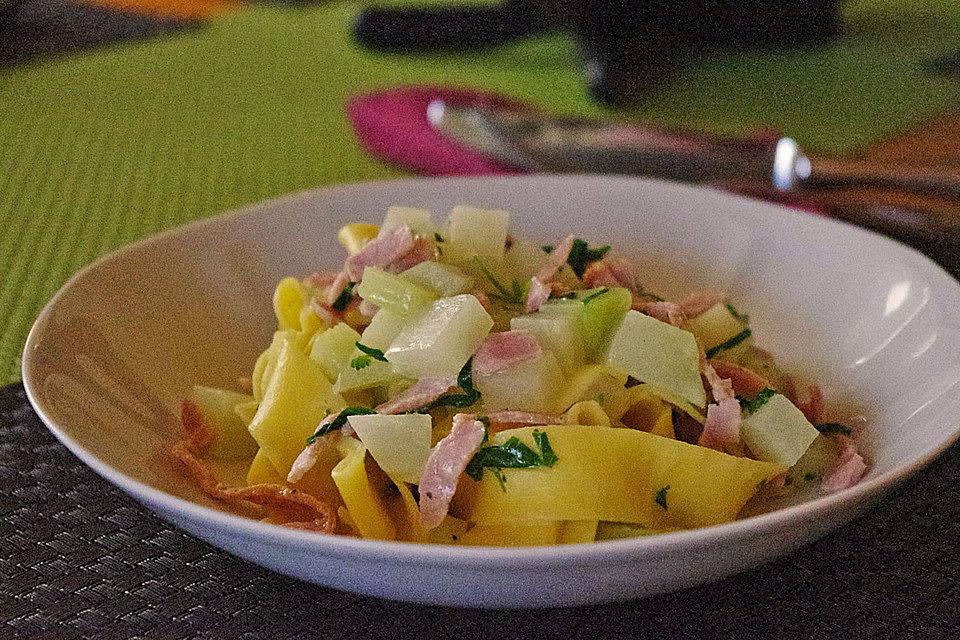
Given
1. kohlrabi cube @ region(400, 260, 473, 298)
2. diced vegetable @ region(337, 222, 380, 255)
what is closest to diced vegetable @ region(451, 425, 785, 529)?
kohlrabi cube @ region(400, 260, 473, 298)

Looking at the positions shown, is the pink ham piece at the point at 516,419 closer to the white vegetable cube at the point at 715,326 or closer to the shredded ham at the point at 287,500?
the shredded ham at the point at 287,500

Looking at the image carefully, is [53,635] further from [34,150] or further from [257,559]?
[34,150]

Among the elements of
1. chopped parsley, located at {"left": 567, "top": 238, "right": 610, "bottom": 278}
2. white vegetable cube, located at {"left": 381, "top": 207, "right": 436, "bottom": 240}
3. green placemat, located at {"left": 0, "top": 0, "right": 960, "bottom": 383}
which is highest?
white vegetable cube, located at {"left": 381, "top": 207, "right": 436, "bottom": 240}

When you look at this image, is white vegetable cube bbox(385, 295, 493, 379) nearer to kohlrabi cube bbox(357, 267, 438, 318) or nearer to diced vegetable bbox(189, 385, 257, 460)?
kohlrabi cube bbox(357, 267, 438, 318)

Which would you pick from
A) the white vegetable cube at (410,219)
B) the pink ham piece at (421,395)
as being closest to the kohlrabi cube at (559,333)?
the pink ham piece at (421,395)

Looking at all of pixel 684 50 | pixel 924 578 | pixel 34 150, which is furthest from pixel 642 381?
pixel 684 50
